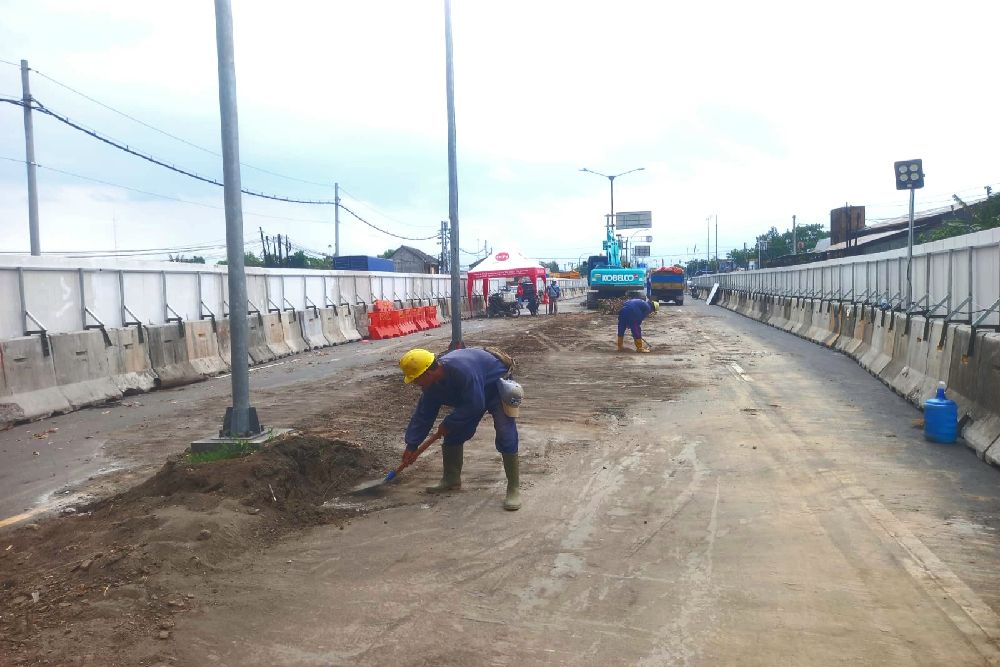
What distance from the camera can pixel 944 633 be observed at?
147 inches

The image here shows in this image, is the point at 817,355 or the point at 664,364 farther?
the point at 817,355

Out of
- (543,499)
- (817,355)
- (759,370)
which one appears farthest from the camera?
(817,355)

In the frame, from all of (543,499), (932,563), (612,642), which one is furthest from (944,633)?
(543,499)

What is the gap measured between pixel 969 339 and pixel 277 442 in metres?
7.87

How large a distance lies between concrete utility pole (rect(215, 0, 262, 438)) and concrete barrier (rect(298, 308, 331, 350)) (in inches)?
541

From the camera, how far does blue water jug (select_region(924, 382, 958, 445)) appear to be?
800cm

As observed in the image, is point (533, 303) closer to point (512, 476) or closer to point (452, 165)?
point (452, 165)

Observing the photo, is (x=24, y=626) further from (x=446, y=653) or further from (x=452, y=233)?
(x=452, y=233)

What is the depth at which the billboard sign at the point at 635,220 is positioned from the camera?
100688 mm

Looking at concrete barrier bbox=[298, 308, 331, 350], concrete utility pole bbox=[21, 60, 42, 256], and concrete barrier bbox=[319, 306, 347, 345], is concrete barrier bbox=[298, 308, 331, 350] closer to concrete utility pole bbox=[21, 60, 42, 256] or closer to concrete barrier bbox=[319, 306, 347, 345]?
concrete barrier bbox=[319, 306, 347, 345]

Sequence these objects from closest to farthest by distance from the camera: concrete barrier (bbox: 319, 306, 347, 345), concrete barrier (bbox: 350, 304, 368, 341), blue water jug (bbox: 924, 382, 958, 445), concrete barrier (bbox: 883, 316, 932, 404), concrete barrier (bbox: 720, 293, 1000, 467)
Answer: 1. concrete barrier (bbox: 720, 293, 1000, 467)
2. blue water jug (bbox: 924, 382, 958, 445)
3. concrete barrier (bbox: 883, 316, 932, 404)
4. concrete barrier (bbox: 319, 306, 347, 345)
5. concrete barrier (bbox: 350, 304, 368, 341)

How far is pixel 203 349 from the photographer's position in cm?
1576

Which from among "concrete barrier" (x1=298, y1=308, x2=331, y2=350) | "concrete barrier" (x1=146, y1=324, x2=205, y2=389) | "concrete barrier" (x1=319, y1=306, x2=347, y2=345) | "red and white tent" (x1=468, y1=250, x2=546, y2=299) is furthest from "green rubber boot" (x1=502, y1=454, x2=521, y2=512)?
"red and white tent" (x1=468, y1=250, x2=546, y2=299)

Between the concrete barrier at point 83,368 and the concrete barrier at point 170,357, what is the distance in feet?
4.36
